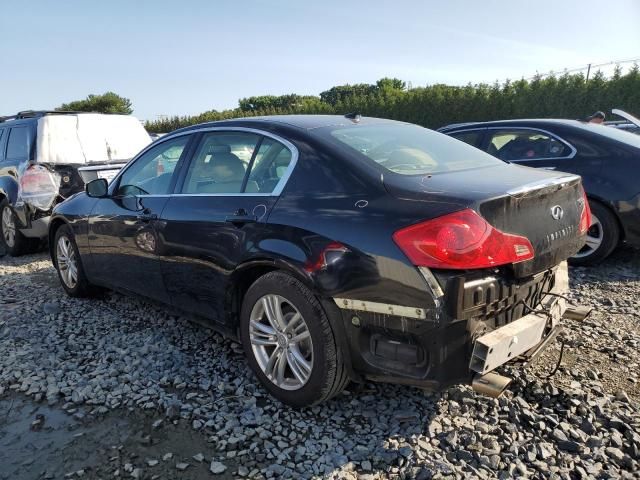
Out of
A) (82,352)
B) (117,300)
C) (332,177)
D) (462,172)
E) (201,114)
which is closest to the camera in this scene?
(332,177)

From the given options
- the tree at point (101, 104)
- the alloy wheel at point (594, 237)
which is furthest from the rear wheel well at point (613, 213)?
the tree at point (101, 104)

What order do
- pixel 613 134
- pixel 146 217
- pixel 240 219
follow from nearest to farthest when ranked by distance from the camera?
pixel 240 219 → pixel 146 217 → pixel 613 134

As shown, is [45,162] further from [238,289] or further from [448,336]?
[448,336]

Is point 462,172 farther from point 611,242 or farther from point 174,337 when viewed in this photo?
point 611,242

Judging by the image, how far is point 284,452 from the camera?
2.62 metres

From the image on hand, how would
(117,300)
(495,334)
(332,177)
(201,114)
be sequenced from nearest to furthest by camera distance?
(495,334) → (332,177) → (117,300) → (201,114)

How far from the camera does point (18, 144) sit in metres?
7.07

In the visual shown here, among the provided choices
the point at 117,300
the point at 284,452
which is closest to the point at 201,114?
the point at 117,300

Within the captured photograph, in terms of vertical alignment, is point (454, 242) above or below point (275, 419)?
above

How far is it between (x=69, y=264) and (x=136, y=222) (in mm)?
1554

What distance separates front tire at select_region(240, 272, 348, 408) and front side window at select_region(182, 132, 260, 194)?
750 millimetres

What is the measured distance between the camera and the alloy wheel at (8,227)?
705cm

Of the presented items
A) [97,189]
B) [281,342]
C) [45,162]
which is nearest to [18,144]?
[45,162]

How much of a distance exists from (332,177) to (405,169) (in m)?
0.42
